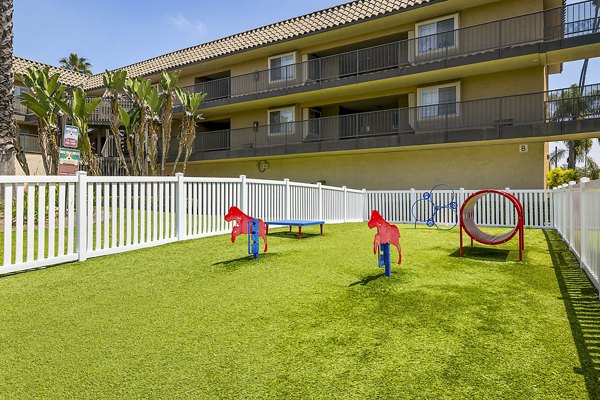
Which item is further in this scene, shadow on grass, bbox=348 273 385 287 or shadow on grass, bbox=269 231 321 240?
shadow on grass, bbox=269 231 321 240

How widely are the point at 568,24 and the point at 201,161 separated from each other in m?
19.3

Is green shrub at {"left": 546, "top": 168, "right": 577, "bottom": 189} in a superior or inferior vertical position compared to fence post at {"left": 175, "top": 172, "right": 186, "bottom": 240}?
superior

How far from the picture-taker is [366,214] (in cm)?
1567

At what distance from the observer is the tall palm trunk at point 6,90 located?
34.1ft

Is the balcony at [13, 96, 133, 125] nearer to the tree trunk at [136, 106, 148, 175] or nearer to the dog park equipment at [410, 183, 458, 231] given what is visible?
the tree trunk at [136, 106, 148, 175]

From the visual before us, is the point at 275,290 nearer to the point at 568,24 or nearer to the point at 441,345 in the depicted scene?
the point at 441,345

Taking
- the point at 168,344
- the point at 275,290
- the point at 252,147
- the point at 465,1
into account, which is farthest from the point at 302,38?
the point at 168,344

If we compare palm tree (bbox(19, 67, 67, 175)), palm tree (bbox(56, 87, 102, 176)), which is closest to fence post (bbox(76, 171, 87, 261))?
palm tree (bbox(56, 87, 102, 176))

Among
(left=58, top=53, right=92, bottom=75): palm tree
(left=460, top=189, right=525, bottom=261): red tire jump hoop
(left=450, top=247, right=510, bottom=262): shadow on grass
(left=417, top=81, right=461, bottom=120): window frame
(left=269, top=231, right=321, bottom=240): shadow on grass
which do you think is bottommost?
(left=450, top=247, right=510, bottom=262): shadow on grass

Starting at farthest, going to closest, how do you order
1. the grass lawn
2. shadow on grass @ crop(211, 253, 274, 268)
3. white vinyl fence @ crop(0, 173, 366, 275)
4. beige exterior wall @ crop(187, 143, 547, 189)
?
beige exterior wall @ crop(187, 143, 547, 189) < shadow on grass @ crop(211, 253, 274, 268) < white vinyl fence @ crop(0, 173, 366, 275) < the grass lawn

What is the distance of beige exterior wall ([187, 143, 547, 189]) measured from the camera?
15.5 metres

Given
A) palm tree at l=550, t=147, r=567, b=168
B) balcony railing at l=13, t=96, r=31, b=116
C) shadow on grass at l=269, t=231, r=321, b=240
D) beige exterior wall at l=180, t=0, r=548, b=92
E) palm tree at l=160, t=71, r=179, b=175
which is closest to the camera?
shadow on grass at l=269, t=231, r=321, b=240

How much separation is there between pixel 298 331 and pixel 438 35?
57.5ft

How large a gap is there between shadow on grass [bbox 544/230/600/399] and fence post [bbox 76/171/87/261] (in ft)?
20.8
